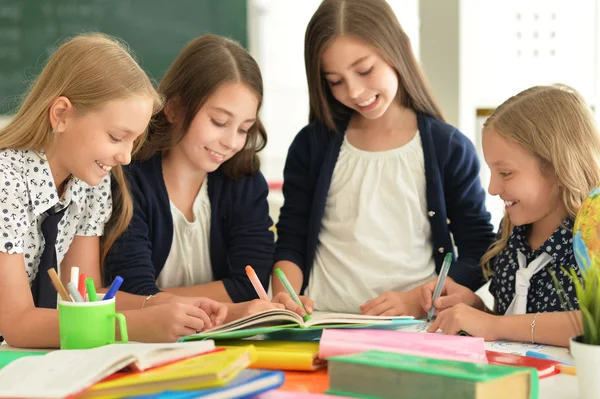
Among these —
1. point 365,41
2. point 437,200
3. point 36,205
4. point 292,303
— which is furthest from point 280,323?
point 365,41

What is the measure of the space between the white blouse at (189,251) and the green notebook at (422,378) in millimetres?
918

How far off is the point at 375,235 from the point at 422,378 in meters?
0.96

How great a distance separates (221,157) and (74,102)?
1.35 feet

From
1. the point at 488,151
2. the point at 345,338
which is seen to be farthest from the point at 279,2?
the point at 345,338

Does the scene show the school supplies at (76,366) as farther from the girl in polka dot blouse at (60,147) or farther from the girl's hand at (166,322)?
the girl in polka dot blouse at (60,147)

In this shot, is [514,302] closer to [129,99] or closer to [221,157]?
[221,157]

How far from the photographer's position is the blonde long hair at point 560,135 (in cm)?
149

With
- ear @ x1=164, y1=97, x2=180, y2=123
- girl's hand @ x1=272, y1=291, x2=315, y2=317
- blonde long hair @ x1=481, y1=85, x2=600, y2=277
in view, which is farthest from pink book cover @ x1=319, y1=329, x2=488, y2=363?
ear @ x1=164, y1=97, x2=180, y2=123

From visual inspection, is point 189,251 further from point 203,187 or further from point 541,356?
point 541,356

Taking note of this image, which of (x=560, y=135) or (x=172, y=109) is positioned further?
(x=172, y=109)

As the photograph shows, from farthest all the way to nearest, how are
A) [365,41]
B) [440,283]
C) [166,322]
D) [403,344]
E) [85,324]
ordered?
[365,41] < [440,283] < [166,322] < [85,324] < [403,344]

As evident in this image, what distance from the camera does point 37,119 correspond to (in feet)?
4.86

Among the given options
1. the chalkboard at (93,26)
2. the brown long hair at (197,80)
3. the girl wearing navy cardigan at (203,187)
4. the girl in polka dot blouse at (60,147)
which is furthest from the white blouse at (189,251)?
the chalkboard at (93,26)

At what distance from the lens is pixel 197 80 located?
1.79m
